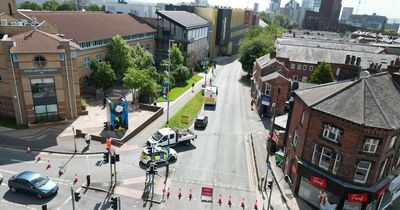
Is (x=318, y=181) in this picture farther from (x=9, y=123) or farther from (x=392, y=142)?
(x=9, y=123)

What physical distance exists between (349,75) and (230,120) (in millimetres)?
19138

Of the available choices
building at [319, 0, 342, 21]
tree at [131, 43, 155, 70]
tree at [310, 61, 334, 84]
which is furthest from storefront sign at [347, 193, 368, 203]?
building at [319, 0, 342, 21]

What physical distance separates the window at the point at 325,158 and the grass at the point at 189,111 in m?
21.1

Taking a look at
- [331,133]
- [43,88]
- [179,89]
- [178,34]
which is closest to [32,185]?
[43,88]

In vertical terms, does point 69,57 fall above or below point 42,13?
below

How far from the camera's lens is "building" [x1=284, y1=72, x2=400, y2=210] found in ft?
75.0

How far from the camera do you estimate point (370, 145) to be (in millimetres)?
23031

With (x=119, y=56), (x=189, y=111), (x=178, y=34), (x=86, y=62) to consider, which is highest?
(x=178, y=34)

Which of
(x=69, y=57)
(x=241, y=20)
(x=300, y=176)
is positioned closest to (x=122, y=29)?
(x=69, y=57)

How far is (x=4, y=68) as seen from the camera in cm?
3703

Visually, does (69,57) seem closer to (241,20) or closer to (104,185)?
(104,185)

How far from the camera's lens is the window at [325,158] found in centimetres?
2505

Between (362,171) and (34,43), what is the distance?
39.2m

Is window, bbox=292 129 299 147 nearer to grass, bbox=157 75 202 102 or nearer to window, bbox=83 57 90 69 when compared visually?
grass, bbox=157 75 202 102
